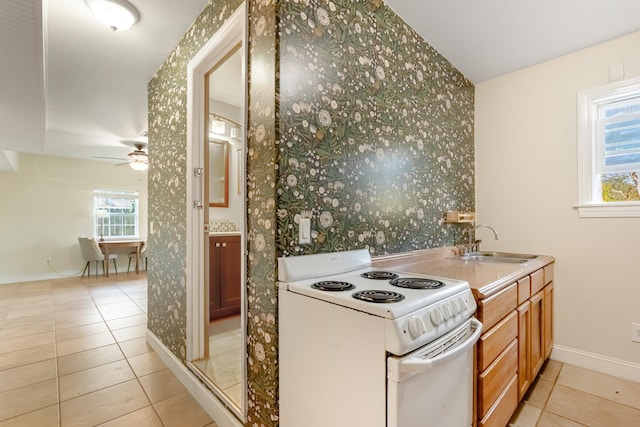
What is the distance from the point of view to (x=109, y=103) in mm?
3350

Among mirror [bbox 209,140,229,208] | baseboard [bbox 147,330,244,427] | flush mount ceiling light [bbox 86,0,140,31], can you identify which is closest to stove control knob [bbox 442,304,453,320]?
baseboard [bbox 147,330,244,427]

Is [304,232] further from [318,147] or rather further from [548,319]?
[548,319]

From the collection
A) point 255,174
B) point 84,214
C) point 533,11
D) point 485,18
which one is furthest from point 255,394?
point 84,214

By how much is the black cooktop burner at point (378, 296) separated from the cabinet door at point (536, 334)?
1397 mm

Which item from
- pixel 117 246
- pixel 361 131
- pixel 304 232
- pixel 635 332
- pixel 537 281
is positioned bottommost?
pixel 635 332

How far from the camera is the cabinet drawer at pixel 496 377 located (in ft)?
4.21

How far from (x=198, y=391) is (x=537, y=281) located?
237cm

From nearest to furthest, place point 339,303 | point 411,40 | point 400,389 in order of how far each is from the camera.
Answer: point 400,389 < point 339,303 < point 411,40

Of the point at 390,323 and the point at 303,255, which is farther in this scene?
the point at 303,255

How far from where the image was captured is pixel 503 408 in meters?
1.48

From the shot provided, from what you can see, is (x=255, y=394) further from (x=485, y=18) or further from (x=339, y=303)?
(x=485, y=18)

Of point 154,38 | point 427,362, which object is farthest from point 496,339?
point 154,38

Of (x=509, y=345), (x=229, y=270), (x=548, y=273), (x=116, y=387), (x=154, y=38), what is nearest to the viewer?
(x=509, y=345)

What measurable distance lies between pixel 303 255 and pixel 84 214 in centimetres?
705
